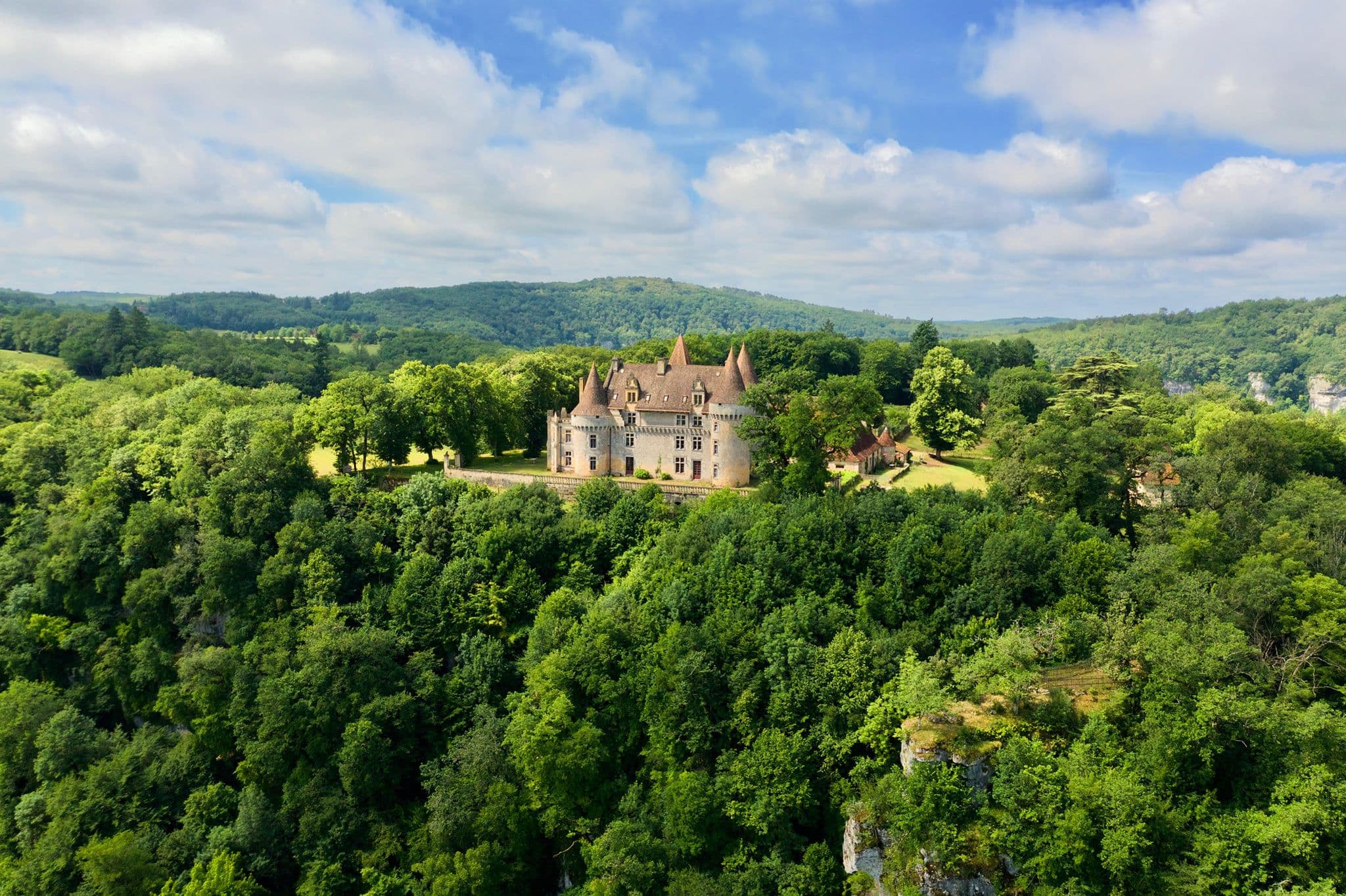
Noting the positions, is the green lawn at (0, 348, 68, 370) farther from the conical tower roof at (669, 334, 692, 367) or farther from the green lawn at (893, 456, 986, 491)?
the green lawn at (893, 456, 986, 491)

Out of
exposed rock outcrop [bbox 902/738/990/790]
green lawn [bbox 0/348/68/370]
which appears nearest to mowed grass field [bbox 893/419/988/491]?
exposed rock outcrop [bbox 902/738/990/790]

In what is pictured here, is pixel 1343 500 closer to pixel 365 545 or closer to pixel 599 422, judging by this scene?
pixel 599 422

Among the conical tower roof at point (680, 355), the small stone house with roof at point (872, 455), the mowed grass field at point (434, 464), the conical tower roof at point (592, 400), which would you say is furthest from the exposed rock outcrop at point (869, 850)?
the conical tower roof at point (680, 355)

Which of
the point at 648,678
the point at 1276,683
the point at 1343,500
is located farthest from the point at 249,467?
the point at 1343,500

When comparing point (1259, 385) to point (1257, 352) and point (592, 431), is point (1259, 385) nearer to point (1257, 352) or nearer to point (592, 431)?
point (1257, 352)

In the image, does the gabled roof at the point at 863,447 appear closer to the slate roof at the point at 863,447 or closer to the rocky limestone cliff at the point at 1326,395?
the slate roof at the point at 863,447

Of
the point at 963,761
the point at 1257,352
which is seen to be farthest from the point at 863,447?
the point at 1257,352
